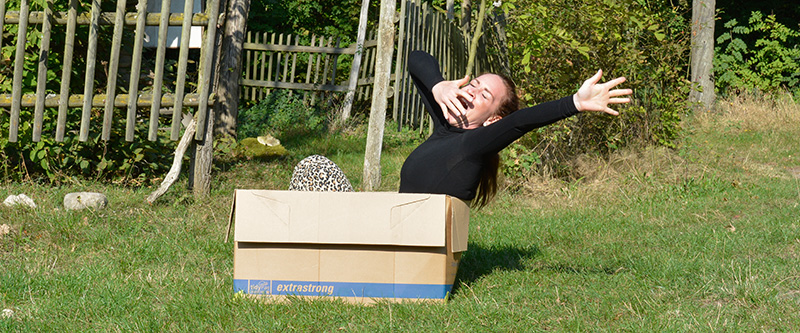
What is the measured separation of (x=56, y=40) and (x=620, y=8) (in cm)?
461

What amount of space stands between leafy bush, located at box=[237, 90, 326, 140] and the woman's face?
5859 mm

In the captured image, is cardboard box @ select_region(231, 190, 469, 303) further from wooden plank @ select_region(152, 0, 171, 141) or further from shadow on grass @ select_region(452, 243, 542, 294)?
wooden plank @ select_region(152, 0, 171, 141)

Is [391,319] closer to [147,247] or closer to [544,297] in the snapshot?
[544,297]

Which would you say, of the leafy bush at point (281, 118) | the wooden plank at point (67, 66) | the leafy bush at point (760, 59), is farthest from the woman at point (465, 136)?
the leafy bush at point (760, 59)

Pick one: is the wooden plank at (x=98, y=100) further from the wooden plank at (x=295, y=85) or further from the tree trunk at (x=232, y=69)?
the wooden plank at (x=295, y=85)

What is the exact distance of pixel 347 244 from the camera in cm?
328

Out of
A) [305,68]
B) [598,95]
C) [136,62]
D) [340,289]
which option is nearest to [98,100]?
[136,62]

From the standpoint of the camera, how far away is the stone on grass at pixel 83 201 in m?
5.21

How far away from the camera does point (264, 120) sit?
404 inches

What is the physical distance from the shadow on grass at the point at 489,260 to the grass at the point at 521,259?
1cm

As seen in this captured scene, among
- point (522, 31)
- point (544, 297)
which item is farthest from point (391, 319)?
point (522, 31)

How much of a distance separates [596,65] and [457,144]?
3.59 m

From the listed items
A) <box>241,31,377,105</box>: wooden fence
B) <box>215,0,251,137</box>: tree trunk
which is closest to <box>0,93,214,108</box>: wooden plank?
<box>215,0,251,137</box>: tree trunk

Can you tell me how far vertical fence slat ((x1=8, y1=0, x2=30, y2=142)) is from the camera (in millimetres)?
5375
